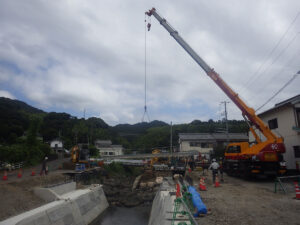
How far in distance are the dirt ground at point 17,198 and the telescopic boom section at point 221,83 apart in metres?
13.6

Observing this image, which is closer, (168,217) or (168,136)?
(168,217)

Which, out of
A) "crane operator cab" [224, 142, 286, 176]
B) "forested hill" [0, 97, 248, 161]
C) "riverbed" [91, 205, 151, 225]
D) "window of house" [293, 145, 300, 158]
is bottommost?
"riverbed" [91, 205, 151, 225]

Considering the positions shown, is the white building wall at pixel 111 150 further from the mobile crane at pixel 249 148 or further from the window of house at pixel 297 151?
the window of house at pixel 297 151

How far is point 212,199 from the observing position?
32.1 ft

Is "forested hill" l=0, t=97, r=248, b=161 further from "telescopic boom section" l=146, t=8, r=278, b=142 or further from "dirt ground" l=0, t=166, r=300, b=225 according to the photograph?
"telescopic boom section" l=146, t=8, r=278, b=142

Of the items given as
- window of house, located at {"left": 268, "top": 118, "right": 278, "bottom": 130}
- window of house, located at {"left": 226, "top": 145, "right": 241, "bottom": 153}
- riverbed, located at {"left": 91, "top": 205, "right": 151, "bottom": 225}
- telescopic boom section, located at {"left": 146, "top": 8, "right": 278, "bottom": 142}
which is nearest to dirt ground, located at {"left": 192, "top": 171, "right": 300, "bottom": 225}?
telescopic boom section, located at {"left": 146, "top": 8, "right": 278, "bottom": 142}

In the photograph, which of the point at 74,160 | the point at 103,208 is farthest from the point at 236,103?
the point at 74,160

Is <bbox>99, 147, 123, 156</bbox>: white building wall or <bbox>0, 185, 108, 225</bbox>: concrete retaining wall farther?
<bbox>99, 147, 123, 156</bbox>: white building wall

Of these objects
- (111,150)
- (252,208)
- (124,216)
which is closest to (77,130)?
(111,150)

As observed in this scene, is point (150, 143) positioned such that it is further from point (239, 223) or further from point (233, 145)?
point (239, 223)

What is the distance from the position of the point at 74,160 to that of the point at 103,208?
9534 millimetres

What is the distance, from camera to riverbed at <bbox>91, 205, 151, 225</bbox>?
14.7m

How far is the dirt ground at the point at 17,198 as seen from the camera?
10.6 metres

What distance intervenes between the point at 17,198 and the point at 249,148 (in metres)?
15.0
